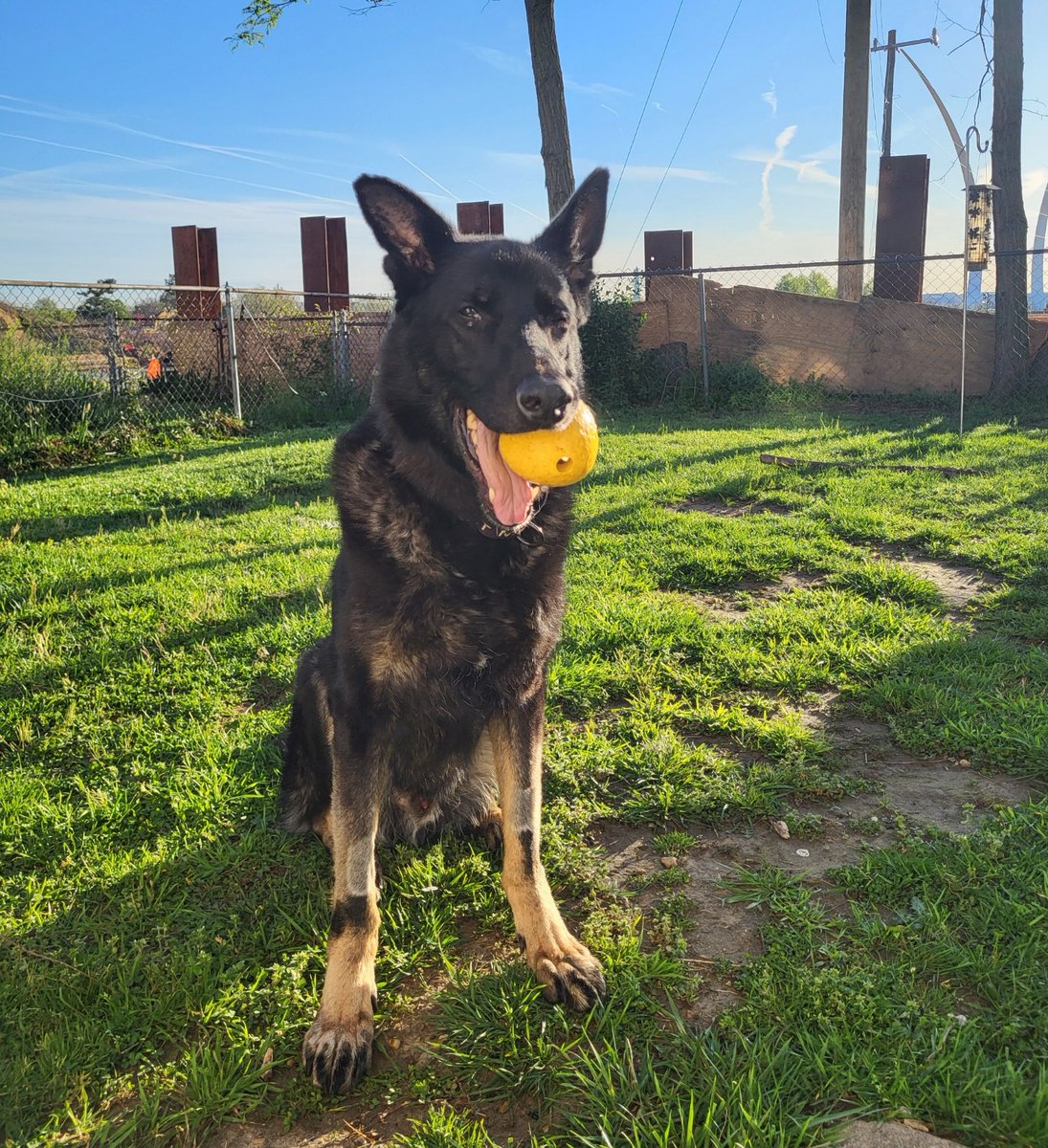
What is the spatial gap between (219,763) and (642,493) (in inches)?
184

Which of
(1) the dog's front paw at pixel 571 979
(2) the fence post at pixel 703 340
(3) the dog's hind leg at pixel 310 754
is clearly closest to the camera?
(1) the dog's front paw at pixel 571 979

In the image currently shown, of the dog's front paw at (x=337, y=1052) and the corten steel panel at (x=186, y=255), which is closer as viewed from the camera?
the dog's front paw at (x=337, y=1052)

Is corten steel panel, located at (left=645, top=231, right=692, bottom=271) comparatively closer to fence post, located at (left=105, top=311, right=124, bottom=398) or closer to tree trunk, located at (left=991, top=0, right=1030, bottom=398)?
tree trunk, located at (left=991, top=0, right=1030, bottom=398)

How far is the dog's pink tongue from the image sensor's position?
2.29 m

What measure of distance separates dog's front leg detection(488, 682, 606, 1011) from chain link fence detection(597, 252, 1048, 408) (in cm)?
1141

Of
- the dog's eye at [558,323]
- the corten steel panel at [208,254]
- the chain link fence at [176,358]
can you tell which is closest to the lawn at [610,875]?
the dog's eye at [558,323]

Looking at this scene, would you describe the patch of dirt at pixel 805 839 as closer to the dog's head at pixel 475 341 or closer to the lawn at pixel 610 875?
the lawn at pixel 610 875

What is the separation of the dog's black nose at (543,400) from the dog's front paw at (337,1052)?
1.50 m

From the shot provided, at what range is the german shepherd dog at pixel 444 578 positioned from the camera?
214cm

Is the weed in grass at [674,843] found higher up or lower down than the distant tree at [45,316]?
lower down

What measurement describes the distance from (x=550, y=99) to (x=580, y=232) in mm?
11035

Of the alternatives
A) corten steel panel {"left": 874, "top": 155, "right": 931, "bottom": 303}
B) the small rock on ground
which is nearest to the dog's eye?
the small rock on ground

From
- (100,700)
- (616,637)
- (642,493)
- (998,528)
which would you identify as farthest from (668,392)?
(100,700)

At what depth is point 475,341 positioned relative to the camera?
7.61 feet
